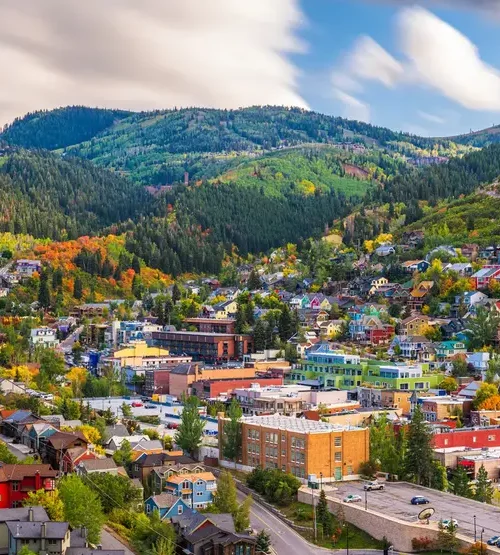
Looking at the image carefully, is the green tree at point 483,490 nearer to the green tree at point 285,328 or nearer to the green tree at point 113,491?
the green tree at point 113,491

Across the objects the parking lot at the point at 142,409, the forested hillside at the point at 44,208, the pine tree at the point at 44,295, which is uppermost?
the forested hillside at the point at 44,208

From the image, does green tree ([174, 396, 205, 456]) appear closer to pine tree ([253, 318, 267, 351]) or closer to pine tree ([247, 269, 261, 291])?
pine tree ([253, 318, 267, 351])

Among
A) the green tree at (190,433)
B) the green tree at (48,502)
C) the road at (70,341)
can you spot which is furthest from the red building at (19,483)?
the road at (70,341)

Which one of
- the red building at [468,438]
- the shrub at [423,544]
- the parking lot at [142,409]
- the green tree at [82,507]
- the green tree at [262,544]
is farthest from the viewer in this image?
the parking lot at [142,409]

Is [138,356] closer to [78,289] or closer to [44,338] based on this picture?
[44,338]

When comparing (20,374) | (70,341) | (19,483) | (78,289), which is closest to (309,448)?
(19,483)

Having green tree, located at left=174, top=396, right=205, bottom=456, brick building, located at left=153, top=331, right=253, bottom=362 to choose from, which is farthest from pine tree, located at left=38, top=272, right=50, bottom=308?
green tree, located at left=174, top=396, right=205, bottom=456
